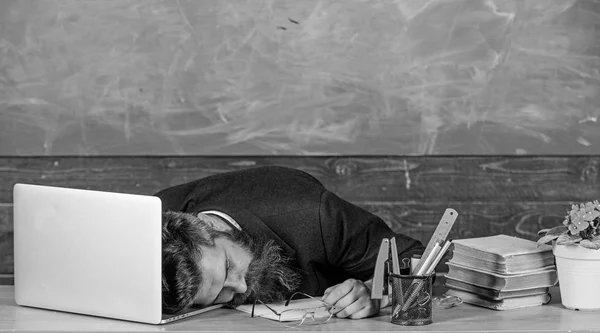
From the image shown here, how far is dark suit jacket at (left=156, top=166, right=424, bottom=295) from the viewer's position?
2.14 meters

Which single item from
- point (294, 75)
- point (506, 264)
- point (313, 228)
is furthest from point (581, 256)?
point (294, 75)

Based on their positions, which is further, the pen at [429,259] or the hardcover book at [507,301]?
the hardcover book at [507,301]

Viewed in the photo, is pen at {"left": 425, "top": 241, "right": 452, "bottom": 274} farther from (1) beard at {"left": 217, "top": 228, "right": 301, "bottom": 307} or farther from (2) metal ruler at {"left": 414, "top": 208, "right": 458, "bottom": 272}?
(1) beard at {"left": 217, "top": 228, "right": 301, "bottom": 307}

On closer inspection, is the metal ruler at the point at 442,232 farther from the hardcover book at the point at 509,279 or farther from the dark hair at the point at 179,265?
the dark hair at the point at 179,265

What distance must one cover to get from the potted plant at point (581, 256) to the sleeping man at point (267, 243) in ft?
1.14

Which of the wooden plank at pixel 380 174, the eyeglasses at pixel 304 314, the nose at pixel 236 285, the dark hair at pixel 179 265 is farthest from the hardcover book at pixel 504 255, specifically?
the wooden plank at pixel 380 174

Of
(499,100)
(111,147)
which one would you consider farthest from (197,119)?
(499,100)

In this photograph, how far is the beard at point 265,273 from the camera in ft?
6.39

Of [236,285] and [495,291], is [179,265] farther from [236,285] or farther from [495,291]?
[495,291]

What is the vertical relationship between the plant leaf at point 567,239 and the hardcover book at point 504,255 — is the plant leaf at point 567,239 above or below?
above

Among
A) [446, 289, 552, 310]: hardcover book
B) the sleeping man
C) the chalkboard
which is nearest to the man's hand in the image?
the sleeping man

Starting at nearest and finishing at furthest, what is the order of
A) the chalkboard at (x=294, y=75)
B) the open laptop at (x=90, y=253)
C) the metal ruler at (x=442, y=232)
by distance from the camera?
the open laptop at (x=90, y=253) < the metal ruler at (x=442, y=232) < the chalkboard at (x=294, y=75)

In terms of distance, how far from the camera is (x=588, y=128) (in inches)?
117

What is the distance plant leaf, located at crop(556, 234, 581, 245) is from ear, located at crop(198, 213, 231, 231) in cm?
72
